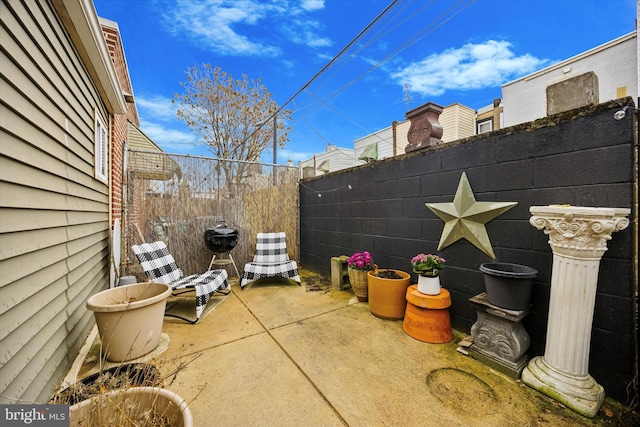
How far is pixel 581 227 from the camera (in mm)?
1375

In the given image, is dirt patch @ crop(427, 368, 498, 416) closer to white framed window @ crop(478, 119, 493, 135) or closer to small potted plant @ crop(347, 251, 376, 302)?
small potted plant @ crop(347, 251, 376, 302)

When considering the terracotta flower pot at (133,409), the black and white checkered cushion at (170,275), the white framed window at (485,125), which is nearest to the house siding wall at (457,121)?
the white framed window at (485,125)

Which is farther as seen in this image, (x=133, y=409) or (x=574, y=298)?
(x=574, y=298)

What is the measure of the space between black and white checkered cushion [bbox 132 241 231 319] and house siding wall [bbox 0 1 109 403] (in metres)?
0.66

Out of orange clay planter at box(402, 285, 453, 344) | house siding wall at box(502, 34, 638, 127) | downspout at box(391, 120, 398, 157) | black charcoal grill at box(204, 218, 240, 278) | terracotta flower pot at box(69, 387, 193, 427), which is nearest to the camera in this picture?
terracotta flower pot at box(69, 387, 193, 427)

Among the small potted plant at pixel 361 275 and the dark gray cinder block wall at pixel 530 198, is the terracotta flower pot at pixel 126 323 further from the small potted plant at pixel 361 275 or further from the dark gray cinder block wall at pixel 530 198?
the dark gray cinder block wall at pixel 530 198

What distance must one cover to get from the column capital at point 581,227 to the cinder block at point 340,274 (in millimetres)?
2355

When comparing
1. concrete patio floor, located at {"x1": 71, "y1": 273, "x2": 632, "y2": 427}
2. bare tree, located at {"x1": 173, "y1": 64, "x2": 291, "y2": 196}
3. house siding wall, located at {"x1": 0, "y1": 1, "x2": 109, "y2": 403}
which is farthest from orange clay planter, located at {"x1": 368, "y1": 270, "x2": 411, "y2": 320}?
bare tree, located at {"x1": 173, "y1": 64, "x2": 291, "y2": 196}

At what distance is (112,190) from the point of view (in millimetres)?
2984

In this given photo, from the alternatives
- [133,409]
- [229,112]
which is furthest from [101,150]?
[229,112]

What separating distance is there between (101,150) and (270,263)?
99.1 inches

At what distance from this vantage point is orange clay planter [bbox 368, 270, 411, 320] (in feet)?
8.11

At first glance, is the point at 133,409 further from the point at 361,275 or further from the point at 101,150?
the point at 101,150

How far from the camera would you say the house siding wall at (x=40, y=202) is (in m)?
1.05
